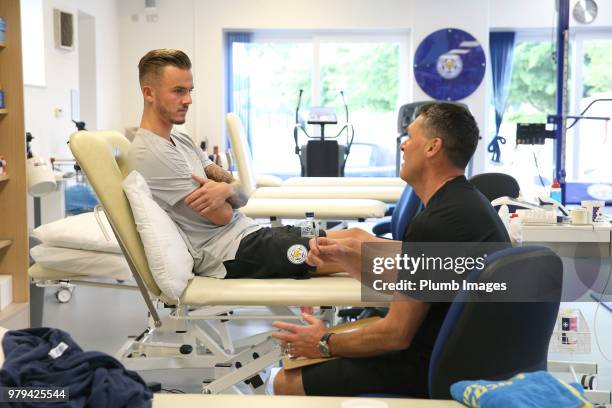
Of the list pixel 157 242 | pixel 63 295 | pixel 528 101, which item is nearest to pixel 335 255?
pixel 157 242

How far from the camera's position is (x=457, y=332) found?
5.65 feet

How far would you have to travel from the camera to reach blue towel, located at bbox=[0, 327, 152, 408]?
134cm

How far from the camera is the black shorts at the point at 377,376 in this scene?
2.12 metres

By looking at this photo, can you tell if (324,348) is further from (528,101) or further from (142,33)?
(528,101)

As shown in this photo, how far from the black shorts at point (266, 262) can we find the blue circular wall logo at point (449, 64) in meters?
7.28

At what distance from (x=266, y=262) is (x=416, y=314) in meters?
1.02

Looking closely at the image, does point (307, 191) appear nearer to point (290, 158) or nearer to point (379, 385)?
point (379, 385)

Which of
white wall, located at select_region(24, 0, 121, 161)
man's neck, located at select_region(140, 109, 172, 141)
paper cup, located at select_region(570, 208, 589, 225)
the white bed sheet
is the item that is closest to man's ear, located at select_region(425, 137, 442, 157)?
man's neck, located at select_region(140, 109, 172, 141)

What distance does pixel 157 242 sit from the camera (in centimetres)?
268

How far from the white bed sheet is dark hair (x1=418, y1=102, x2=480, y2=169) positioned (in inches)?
72.7

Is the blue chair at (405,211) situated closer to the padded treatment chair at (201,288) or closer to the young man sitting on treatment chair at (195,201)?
the young man sitting on treatment chair at (195,201)

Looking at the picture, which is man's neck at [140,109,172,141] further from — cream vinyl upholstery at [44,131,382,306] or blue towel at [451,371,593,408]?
blue towel at [451,371,593,408]

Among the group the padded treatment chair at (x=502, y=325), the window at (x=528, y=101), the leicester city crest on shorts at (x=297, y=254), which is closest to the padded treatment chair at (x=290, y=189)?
the leicester city crest on shorts at (x=297, y=254)

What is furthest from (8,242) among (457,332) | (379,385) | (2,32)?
(457,332)
